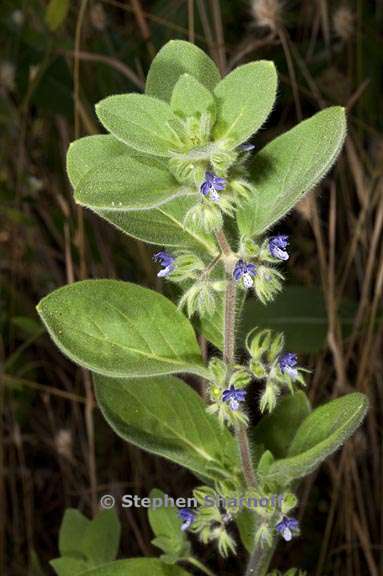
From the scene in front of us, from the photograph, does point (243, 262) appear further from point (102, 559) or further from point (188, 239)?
point (102, 559)

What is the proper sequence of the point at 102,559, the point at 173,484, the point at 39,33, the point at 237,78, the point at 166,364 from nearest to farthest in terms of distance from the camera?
the point at 237,78 < the point at 166,364 < the point at 102,559 < the point at 173,484 < the point at 39,33

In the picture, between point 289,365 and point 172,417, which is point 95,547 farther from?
point 289,365

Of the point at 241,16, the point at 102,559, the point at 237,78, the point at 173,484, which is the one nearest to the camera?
the point at 237,78

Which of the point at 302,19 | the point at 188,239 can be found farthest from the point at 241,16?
the point at 188,239

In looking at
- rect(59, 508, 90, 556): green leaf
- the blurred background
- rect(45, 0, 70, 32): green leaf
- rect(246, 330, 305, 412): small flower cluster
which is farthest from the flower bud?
rect(45, 0, 70, 32): green leaf

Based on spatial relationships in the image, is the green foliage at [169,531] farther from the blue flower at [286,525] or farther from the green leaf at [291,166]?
the green leaf at [291,166]

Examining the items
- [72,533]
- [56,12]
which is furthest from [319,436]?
[56,12]

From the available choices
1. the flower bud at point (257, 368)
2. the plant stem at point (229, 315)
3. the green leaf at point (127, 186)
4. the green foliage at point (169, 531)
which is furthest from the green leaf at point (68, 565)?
the green leaf at point (127, 186)
